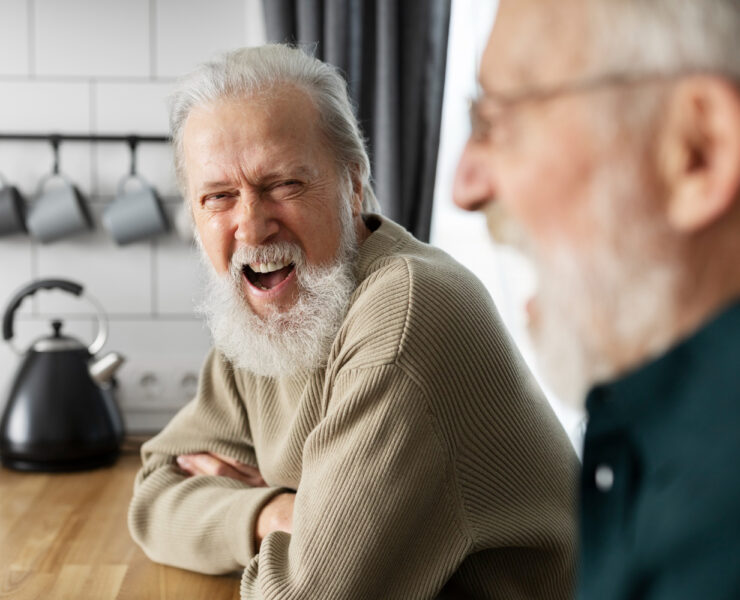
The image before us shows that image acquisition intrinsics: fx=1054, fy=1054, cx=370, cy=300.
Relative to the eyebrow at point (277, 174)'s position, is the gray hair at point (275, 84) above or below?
above

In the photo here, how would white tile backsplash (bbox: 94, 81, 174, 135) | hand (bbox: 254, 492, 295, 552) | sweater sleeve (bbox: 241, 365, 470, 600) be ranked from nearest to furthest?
sweater sleeve (bbox: 241, 365, 470, 600)
hand (bbox: 254, 492, 295, 552)
white tile backsplash (bbox: 94, 81, 174, 135)

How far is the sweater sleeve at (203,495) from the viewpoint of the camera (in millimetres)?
1395

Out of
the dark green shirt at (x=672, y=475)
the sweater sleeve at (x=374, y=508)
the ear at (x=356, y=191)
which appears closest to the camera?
the dark green shirt at (x=672, y=475)

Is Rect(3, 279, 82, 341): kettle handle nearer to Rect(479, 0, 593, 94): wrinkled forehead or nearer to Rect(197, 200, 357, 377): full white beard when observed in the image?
Rect(197, 200, 357, 377): full white beard

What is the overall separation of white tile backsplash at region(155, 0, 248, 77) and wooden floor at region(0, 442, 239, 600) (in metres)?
0.89

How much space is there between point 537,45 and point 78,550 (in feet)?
3.65

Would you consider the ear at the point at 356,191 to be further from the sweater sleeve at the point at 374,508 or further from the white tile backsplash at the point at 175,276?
the white tile backsplash at the point at 175,276

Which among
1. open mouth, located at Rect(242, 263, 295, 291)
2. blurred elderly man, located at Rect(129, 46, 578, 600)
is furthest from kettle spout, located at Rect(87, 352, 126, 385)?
open mouth, located at Rect(242, 263, 295, 291)

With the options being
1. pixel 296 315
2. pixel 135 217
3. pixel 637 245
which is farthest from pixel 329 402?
pixel 135 217

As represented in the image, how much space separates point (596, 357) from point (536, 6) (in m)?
0.23

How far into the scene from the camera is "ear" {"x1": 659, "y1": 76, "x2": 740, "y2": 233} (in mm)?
594

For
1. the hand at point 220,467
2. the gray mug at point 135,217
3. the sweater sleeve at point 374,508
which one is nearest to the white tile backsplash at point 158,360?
the gray mug at point 135,217

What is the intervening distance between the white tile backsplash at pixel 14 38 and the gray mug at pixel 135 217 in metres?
0.35

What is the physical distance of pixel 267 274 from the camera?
1458mm
